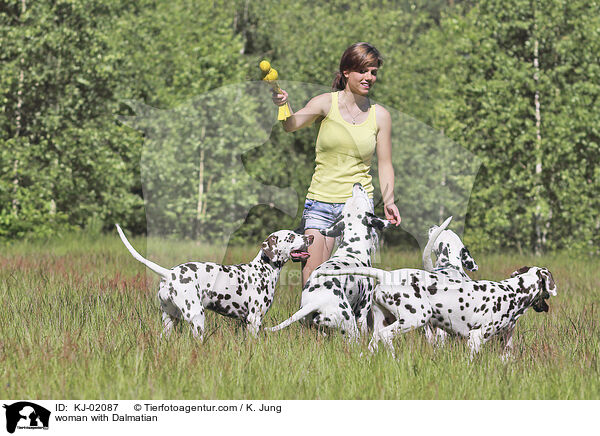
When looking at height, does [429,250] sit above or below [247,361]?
above

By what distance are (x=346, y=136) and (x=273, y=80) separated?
2.96 ft


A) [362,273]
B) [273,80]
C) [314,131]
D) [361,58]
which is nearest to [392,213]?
[362,273]

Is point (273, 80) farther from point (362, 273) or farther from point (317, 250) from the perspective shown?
point (362, 273)

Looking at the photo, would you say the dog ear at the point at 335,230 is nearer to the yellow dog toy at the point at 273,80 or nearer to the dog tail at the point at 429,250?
the dog tail at the point at 429,250

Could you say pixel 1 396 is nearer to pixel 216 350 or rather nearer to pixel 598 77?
pixel 216 350

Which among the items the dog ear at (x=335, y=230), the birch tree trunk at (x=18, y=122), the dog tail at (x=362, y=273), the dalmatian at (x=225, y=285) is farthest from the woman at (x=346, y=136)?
the birch tree trunk at (x=18, y=122)

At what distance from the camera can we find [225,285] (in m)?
6.55

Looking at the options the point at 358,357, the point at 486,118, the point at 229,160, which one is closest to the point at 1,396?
the point at 358,357

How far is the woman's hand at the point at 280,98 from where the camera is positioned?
6785 millimetres

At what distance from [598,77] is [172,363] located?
14454 mm

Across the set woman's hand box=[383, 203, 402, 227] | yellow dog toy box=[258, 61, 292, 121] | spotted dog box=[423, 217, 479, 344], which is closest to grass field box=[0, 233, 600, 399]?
spotted dog box=[423, 217, 479, 344]

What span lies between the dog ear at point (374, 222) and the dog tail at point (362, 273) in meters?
0.56
